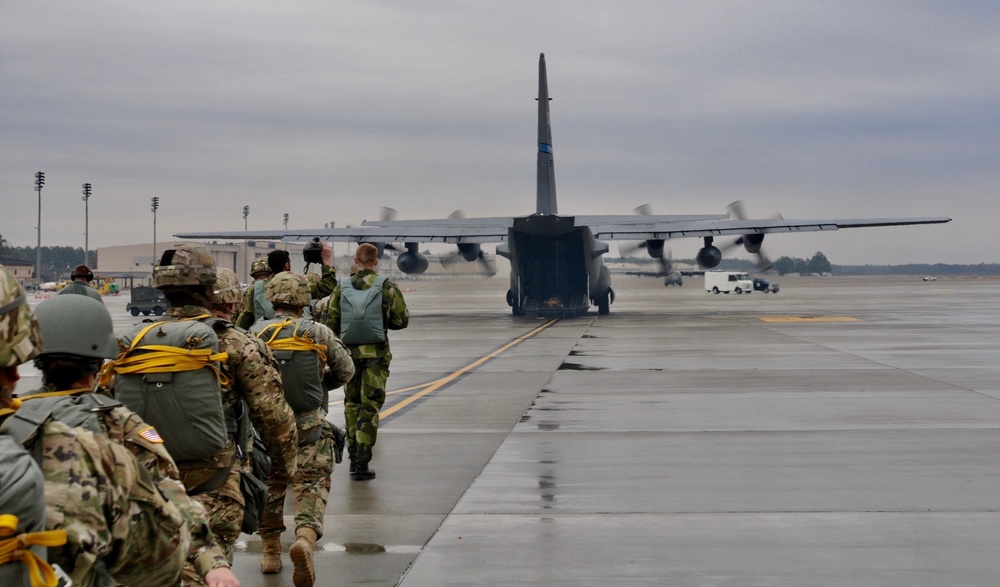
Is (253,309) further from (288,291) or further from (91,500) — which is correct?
(91,500)

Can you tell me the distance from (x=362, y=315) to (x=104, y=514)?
6.79m

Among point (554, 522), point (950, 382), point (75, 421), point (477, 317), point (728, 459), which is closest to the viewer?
point (75, 421)

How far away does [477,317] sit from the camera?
41.1 metres

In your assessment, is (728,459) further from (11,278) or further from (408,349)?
(408,349)

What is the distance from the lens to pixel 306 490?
651cm

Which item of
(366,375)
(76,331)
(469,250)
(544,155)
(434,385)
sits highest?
(544,155)

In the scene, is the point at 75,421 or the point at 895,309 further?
the point at 895,309

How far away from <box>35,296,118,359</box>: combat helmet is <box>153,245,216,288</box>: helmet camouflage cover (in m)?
1.46

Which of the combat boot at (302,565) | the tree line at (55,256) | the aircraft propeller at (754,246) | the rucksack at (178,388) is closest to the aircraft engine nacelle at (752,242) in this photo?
the aircraft propeller at (754,246)

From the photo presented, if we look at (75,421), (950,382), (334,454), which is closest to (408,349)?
(950,382)

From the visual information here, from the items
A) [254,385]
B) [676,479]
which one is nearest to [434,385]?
[676,479]

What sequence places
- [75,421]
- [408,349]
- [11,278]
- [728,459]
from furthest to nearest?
[408,349] → [728,459] → [75,421] → [11,278]

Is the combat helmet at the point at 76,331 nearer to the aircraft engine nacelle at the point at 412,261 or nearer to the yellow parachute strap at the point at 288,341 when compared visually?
the yellow parachute strap at the point at 288,341

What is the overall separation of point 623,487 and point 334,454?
9.64 feet
